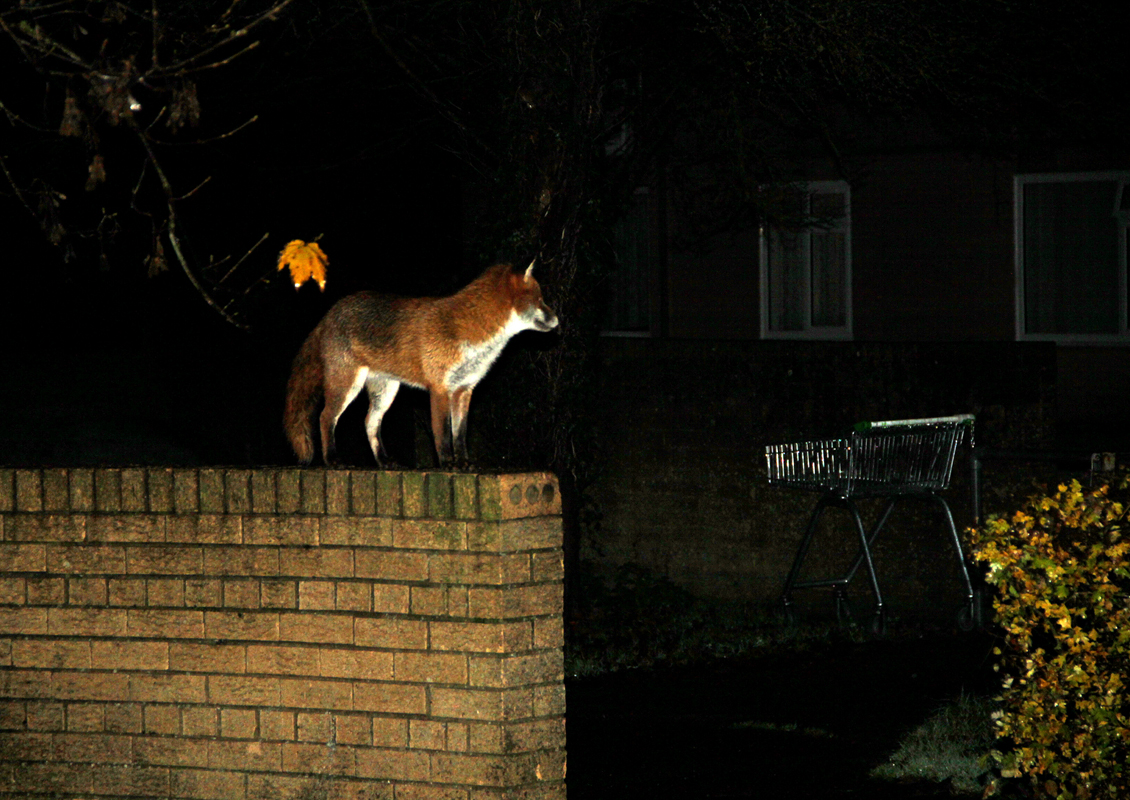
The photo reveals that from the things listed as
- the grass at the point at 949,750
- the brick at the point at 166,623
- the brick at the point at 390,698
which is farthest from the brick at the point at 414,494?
the grass at the point at 949,750

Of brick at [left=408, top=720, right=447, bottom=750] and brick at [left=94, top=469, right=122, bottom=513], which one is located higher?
brick at [left=94, top=469, right=122, bottom=513]

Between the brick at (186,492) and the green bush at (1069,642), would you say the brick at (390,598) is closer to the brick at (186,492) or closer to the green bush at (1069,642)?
the brick at (186,492)

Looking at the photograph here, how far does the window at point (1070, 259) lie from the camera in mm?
14328

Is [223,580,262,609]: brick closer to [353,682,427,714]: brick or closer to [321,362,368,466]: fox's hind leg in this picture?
[353,682,427,714]: brick

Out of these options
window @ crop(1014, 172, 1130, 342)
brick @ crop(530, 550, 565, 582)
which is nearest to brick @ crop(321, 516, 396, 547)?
brick @ crop(530, 550, 565, 582)

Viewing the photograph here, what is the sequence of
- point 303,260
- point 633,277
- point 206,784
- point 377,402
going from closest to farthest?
point 303,260
point 206,784
point 377,402
point 633,277

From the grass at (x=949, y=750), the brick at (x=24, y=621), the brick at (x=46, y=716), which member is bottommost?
the grass at (x=949, y=750)

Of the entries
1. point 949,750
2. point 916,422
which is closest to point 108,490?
point 949,750

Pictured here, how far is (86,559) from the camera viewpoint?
660 cm

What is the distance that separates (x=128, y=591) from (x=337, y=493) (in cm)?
105

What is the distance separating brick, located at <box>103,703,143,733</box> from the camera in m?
6.52

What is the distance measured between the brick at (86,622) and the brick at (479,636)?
1433 mm

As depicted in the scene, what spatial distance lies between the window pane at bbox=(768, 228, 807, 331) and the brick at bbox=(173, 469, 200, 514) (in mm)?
9980

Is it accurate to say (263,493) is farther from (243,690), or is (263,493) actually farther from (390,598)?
(243,690)
